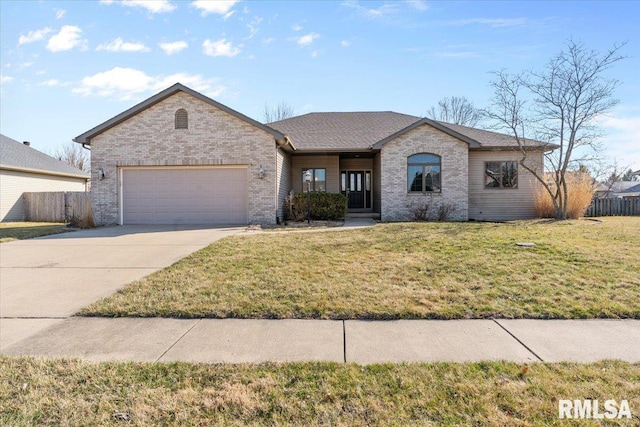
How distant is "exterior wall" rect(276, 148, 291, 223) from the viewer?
15216 millimetres

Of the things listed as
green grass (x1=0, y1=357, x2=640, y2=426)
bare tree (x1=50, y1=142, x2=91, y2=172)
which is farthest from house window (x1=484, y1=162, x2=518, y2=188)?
→ bare tree (x1=50, y1=142, x2=91, y2=172)

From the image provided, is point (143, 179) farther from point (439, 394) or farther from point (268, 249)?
point (439, 394)

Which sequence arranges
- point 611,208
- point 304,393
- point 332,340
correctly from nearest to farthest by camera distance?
1. point 304,393
2. point 332,340
3. point 611,208

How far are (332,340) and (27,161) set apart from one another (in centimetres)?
2508

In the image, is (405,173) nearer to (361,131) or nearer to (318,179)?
(361,131)

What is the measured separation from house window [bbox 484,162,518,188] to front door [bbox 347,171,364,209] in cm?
632

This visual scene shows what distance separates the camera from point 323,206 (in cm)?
1519

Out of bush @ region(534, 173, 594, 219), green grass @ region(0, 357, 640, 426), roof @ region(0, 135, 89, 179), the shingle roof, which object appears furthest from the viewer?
roof @ region(0, 135, 89, 179)

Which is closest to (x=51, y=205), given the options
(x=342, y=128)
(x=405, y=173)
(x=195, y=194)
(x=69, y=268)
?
(x=195, y=194)

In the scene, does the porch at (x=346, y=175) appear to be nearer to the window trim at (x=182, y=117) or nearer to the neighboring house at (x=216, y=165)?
the neighboring house at (x=216, y=165)

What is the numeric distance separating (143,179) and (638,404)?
52.8 ft

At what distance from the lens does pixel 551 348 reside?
3.32m

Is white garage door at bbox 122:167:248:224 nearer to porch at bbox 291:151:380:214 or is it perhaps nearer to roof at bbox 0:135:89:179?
porch at bbox 291:151:380:214

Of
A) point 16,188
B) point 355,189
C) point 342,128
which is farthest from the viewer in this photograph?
point 342,128
